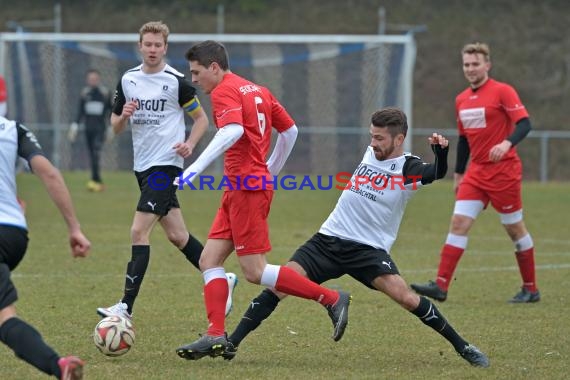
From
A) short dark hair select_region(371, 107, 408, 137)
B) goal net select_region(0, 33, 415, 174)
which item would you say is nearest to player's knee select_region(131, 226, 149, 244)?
short dark hair select_region(371, 107, 408, 137)

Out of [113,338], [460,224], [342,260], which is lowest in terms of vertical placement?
[113,338]

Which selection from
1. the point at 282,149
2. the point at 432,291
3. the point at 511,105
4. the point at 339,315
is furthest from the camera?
the point at 511,105

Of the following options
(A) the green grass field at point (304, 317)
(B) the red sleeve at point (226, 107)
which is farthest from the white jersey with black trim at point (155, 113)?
(B) the red sleeve at point (226, 107)

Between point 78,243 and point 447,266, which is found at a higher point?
point 78,243

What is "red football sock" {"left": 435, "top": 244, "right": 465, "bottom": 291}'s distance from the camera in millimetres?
8469

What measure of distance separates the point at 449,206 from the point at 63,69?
32.6 ft

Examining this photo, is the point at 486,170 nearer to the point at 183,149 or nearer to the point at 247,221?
the point at 183,149

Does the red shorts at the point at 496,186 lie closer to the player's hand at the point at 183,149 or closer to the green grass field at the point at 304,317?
the green grass field at the point at 304,317

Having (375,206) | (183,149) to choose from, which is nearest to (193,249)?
(183,149)

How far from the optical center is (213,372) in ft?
18.8

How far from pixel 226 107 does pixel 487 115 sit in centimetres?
336

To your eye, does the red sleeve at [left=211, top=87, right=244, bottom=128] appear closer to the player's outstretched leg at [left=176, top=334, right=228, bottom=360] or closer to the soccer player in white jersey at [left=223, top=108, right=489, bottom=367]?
the soccer player in white jersey at [left=223, top=108, right=489, bottom=367]

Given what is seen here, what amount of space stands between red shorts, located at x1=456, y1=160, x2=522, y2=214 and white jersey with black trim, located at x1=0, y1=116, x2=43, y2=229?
4646 mm

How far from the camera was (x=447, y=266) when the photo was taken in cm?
851
